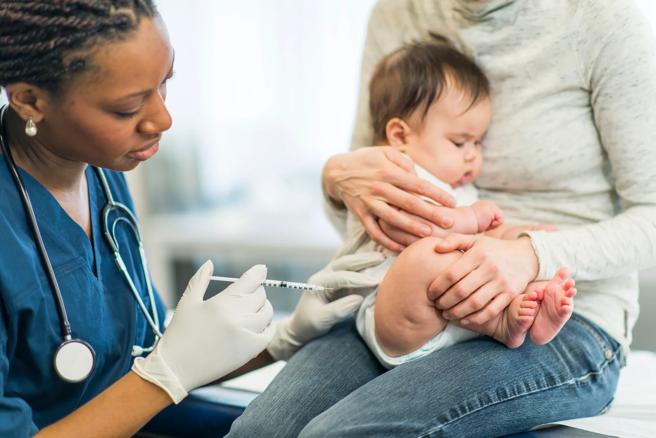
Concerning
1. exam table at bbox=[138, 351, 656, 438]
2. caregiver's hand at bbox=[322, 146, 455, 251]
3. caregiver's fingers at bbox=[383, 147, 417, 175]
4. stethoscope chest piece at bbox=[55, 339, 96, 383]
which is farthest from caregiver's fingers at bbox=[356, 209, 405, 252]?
stethoscope chest piece at bbox=[55, 339, 96, 383]

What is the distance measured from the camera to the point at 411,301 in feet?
4.17

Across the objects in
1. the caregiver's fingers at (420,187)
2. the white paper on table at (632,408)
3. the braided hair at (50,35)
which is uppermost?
the braided hair at (50,35)

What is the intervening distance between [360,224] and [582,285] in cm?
45

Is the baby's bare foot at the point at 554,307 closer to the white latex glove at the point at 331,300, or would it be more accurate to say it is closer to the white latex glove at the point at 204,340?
the white latex glove at the point at 331,300

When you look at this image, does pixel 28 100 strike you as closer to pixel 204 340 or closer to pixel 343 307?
pixel 204 340

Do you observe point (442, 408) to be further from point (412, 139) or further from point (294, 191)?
point (294, 191)

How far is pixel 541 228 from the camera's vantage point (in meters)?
1.38

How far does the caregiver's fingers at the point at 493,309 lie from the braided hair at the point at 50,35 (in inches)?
29.0

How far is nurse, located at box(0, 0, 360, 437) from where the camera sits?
113 cm

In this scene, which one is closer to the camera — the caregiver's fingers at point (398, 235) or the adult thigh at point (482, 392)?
the adult thigh at point (482, 392)

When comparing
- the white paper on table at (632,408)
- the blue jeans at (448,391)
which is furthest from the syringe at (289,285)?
the white paper on table at (632,408)

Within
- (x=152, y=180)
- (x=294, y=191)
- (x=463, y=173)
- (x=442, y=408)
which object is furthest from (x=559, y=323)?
(x=152, y=180)

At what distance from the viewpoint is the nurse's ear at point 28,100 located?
115 cm

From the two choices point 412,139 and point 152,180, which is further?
point 152,180
